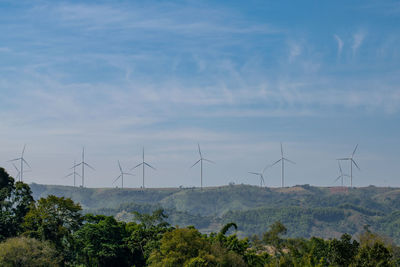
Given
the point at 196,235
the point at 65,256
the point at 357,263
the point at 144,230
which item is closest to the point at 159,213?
the point at 144,230

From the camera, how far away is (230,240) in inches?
3127

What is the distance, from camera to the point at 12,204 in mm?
89812

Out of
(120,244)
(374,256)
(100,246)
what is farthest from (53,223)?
(374,256)

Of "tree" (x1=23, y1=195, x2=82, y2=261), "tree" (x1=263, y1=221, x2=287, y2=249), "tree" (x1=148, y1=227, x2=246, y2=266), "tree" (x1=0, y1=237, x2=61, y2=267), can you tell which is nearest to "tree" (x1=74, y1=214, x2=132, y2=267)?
"tree" (x1=23, y1=195, x2=82, y2=261)

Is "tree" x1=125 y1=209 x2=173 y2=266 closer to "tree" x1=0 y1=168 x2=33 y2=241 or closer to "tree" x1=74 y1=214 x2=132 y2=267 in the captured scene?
"tree" x1=74 y1=214 x2=132 y2=267

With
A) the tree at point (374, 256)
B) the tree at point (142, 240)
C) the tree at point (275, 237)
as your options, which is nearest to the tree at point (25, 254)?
the tree at point (142, 240)

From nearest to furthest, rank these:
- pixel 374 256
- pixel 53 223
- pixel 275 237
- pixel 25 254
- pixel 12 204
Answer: pixel 374 256, pixel 25 254, pixel 53 223, pixel 12 204, pixel 275 237

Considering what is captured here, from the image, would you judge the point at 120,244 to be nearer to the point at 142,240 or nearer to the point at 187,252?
the point at 142,240

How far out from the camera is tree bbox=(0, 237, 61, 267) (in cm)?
6931

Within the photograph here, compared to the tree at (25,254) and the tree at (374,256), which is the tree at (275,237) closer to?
the tree at (374,256)

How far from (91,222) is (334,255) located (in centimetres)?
3870

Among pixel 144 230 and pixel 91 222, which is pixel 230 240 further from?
pixel 91 222

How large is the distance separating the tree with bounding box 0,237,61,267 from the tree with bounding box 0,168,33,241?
1189cm

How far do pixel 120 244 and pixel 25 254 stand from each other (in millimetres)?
18707
